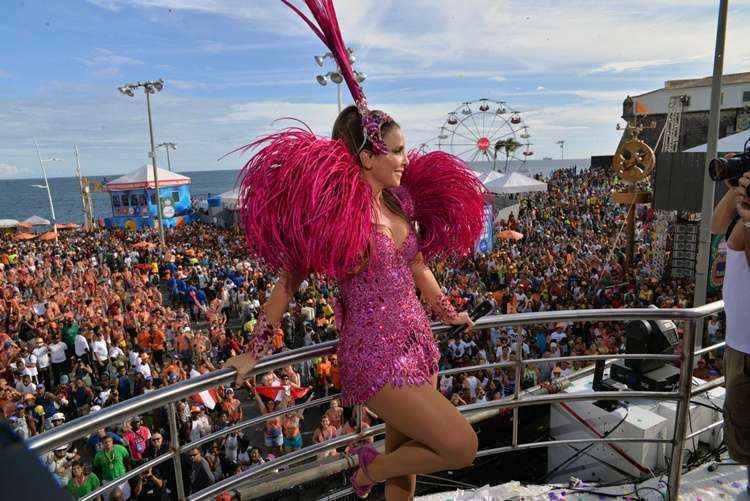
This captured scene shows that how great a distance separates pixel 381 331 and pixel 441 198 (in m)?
0.69

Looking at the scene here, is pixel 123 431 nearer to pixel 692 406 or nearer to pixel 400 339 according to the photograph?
pixel 400 339

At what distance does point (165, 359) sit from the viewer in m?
9.23

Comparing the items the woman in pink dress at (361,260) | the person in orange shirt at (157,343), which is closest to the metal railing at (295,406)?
the woman in pink dress at (361,260)

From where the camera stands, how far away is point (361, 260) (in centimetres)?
181

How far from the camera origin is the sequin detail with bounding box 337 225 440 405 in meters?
1.76

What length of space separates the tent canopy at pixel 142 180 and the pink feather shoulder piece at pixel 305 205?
31867 mm

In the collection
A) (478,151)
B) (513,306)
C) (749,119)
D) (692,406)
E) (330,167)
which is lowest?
(513,306)

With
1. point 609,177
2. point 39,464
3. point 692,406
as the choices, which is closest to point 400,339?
point 39,464

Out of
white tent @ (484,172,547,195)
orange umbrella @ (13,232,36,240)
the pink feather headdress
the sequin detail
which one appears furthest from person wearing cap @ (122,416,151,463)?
orange umbrella @ (13,232,36,240)

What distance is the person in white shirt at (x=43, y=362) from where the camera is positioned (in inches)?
347

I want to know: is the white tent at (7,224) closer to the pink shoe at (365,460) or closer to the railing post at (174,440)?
the railing post at (174,440)

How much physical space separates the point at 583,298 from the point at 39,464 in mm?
11854

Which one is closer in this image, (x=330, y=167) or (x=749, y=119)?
(x=330, y=167)

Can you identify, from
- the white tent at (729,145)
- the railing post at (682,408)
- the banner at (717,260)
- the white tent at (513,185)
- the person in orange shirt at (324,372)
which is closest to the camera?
the railing post at (682,408)
